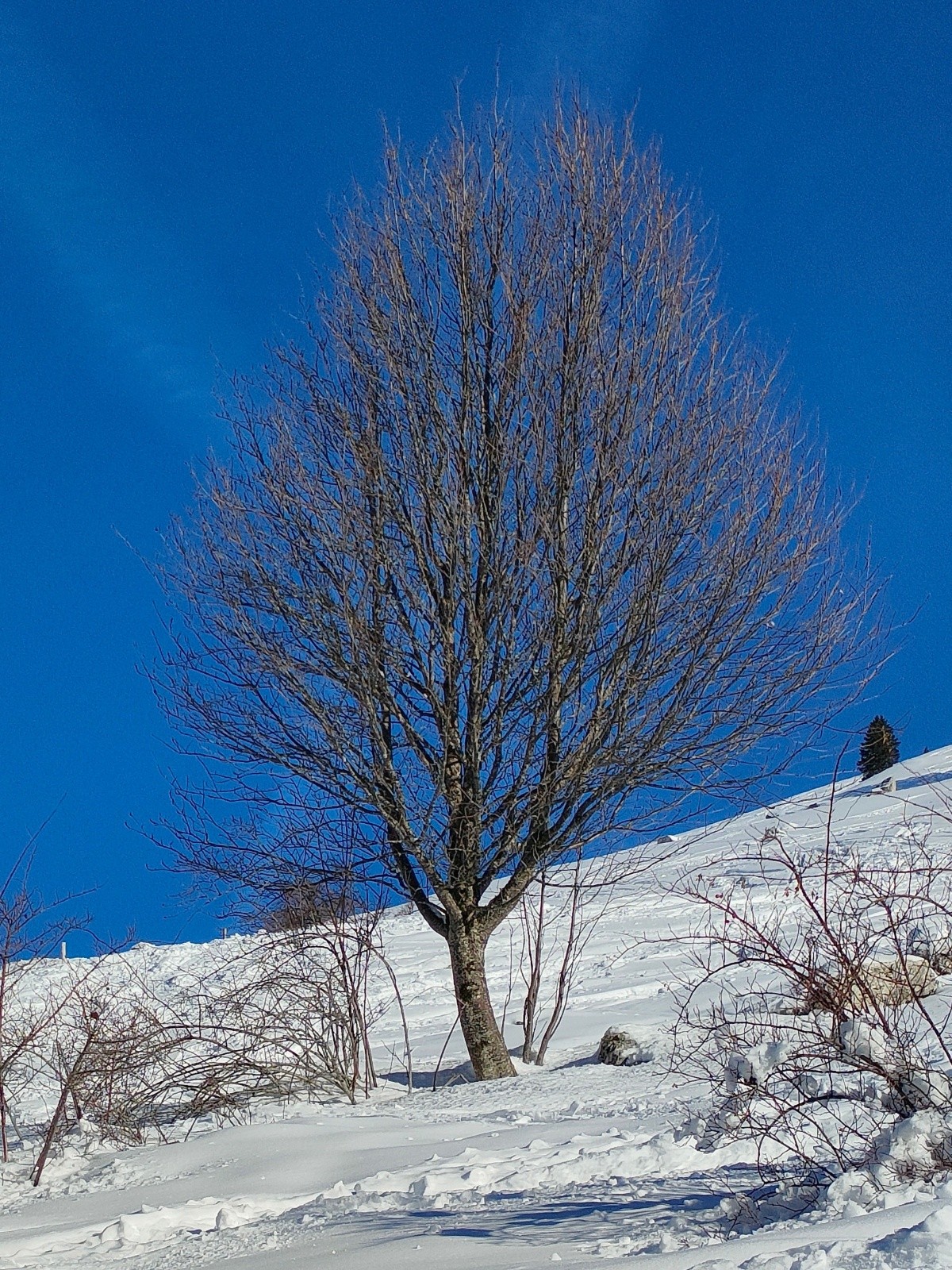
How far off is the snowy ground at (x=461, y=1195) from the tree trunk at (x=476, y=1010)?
38 cm

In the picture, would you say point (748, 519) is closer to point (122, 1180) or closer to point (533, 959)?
point (533, 959)

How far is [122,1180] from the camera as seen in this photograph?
562cm

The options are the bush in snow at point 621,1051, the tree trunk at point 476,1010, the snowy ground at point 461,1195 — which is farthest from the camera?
the tree trunk at point 476,1010

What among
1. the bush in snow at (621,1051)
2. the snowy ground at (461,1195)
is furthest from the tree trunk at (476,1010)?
the bush in snow at (621,1051)

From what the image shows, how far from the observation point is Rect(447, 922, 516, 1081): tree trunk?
25.7 ft

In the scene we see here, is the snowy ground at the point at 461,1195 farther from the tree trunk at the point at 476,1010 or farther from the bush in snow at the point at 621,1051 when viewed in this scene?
the tree trunk at the point at 476,1010

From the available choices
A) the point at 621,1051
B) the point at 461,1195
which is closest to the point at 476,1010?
the point at 621,1051

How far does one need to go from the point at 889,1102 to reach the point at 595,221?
6.91 metres

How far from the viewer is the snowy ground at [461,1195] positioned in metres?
2.59

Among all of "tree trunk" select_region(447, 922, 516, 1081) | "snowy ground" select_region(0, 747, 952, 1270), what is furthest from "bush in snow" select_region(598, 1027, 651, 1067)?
"tree trunk" select_region(447, 922, 516, 1081)

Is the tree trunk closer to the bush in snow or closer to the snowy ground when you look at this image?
the snowy ground

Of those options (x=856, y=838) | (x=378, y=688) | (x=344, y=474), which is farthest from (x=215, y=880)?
(x=856, y=838)

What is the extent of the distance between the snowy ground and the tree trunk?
1.24 feet

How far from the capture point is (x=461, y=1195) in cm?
395
